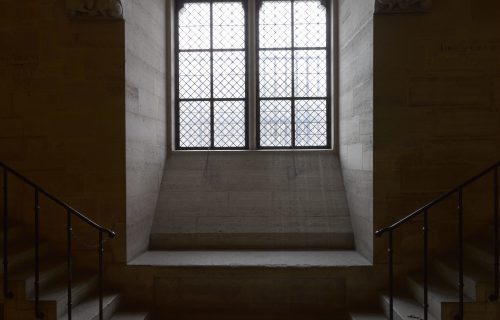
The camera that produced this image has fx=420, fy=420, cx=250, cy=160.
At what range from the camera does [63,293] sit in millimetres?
3076

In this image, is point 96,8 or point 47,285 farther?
point 96,8

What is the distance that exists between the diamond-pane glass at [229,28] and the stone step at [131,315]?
10.4ft

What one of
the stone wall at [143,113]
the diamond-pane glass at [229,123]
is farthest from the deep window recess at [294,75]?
the stone wall at [143,113]

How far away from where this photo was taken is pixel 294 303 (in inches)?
142

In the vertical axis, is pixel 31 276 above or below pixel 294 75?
below

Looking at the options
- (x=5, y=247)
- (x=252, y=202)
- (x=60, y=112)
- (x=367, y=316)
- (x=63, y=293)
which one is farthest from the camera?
(x=252, y=202)

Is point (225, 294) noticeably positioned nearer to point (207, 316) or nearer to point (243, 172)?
point (207, 316)
